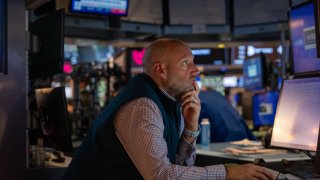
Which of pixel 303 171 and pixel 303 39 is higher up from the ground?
pixel 303 39

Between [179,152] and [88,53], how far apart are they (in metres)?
6.97

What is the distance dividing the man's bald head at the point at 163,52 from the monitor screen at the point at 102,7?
252 centimetres

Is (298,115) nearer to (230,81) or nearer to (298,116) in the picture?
(298,116)

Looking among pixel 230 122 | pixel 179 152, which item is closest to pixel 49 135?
pixel 179 152

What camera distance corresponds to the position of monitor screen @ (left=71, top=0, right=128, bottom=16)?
4571 mm

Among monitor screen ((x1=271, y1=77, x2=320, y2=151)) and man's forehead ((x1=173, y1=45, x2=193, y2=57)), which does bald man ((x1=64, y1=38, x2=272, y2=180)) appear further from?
monitor screen ((x1=271, y1=77, x2=320, y2=151))

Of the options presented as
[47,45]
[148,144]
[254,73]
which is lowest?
[148,144]

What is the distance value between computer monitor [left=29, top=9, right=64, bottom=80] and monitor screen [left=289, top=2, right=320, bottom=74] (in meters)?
1.39

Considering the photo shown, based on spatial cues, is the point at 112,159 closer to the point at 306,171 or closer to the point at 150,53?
the point at 150,53

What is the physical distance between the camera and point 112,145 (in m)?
2.01

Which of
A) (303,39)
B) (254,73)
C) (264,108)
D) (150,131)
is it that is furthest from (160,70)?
(254,73)

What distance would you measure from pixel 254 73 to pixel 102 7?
2.24 metres

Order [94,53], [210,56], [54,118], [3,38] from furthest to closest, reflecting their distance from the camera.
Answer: [210,56] < [94,53] < [54,118] < [3,38]

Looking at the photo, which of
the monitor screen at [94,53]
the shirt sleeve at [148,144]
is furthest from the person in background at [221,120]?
the monitor screen at [94,53]
